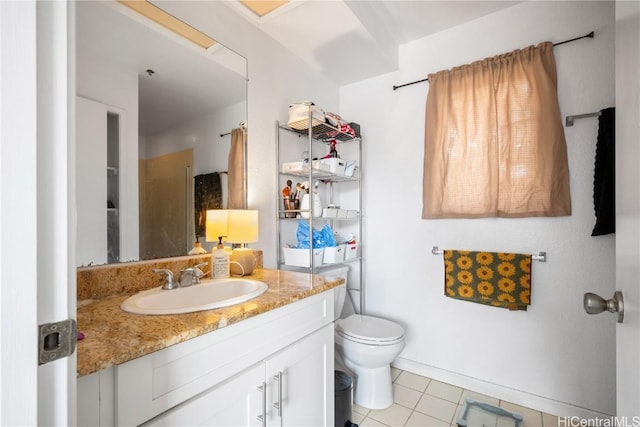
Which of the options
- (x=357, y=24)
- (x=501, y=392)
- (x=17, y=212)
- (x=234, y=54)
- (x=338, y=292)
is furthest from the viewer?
(x=338, y=292)

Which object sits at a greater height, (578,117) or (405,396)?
(578,117)

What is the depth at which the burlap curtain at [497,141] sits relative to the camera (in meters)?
1.61

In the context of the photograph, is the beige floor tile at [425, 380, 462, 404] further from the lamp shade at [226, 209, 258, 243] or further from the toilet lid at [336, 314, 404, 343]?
the lamp shade at [226, 209, 258, 243]

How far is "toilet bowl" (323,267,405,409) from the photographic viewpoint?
1623mm

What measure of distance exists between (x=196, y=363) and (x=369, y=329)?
49.2 inches

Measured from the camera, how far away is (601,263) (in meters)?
1.52

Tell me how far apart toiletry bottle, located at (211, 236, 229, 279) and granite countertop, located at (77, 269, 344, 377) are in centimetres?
32

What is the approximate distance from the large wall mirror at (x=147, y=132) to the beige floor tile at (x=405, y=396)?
1.49 metres

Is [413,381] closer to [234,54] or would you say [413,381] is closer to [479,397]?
[479,397]

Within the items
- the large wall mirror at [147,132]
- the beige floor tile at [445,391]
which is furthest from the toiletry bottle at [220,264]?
the beige floor tile at [445,391]

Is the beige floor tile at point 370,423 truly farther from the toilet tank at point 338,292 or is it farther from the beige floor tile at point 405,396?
the toilet tank at point 338,292

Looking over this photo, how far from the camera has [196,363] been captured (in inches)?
30.0

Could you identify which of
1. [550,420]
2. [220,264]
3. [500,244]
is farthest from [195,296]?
[550,420]

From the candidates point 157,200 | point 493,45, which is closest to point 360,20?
point 493,45
